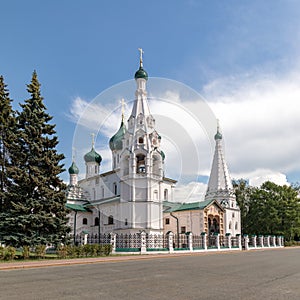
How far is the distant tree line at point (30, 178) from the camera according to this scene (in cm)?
2112

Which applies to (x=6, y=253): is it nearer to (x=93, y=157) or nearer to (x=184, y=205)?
(x=184, y=205)

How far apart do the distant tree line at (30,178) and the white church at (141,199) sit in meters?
15.4

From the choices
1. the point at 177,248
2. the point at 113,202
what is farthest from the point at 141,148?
the point at 177,248

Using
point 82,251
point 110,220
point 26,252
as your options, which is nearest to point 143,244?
point 82,251

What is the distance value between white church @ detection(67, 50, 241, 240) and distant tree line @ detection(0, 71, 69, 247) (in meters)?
15.4

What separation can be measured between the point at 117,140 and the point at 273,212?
23820mm

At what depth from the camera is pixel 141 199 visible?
37906 mm

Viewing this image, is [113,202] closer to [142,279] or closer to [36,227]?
[36,227]

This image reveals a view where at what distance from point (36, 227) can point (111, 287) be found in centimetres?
1444

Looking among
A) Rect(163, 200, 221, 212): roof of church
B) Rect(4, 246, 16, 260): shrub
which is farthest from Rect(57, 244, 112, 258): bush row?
Rect(163, 200, 221, 212): roof of church

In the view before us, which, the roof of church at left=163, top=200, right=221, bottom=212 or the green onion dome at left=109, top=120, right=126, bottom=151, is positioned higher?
the green onion dome at left=109, top=120, right=126, bottom=151

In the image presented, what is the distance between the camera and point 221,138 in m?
56.6

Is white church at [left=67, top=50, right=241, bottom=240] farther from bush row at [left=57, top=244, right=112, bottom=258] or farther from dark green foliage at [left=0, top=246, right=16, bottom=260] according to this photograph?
dark green foliage at [left=0, top=246, right=16, bottom=260]

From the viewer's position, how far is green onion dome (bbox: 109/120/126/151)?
47.8 m
